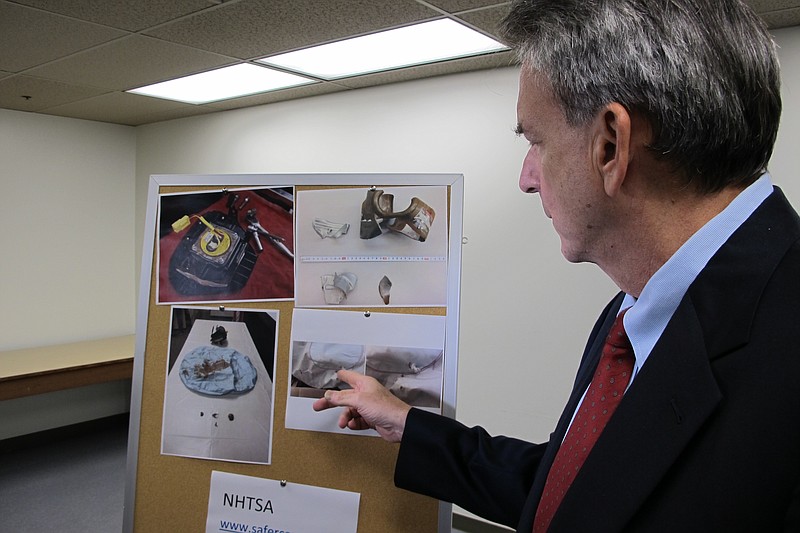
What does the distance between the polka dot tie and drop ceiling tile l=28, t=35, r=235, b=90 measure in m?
2.34

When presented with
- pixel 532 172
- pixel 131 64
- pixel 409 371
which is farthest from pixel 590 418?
pixel 131 64

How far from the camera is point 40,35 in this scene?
2.42 m

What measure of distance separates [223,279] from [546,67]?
915 millimetres

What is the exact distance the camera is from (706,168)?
25.2 inches

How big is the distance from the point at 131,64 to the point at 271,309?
2038mm

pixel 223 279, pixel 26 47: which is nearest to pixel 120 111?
pixel 26 47

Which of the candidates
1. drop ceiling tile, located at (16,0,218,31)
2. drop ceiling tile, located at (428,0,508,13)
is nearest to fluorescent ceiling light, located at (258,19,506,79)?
drop ceiling tile, located at (428,0,508,13)

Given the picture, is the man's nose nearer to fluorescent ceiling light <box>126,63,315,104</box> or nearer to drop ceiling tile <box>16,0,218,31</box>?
drop ceiling tile <box>16,0,218,31</box>

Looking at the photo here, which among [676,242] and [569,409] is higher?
[676,242]

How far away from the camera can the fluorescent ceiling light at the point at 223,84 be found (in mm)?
3035

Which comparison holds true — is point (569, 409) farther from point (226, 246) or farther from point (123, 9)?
point (123, 9)

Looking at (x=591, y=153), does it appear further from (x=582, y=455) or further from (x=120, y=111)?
(x=120, y=111)

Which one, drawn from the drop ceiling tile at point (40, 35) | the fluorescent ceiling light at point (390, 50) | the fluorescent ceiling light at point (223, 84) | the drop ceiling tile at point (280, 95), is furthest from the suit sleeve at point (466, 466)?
the drop ceiling tile at point (280, 95)

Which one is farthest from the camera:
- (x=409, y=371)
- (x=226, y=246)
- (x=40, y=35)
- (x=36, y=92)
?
(x=36, y=92)
